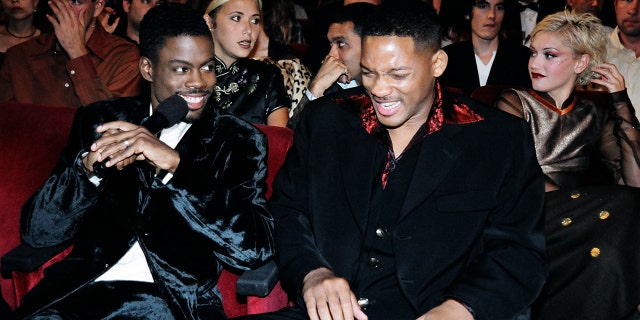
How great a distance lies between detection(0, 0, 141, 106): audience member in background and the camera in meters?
3.57

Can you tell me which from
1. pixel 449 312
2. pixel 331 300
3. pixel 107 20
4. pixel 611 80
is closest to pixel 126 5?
pixel 107 20

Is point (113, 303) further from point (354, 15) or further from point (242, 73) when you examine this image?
point (354, 15)

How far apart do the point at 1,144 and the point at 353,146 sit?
136 cm

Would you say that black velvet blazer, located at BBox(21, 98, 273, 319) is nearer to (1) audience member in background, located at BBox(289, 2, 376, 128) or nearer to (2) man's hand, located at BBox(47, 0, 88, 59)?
(2) man's hand, located at BBox(47, 0, 88, 59)

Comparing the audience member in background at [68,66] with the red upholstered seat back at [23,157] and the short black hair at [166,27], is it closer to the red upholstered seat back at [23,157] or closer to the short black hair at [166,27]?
the red upholstered seat back at [23,157]

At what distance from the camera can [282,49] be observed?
4387 millimetres

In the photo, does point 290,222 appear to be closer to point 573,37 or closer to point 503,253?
point 503,253

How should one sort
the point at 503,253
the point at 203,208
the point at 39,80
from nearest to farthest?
the point at 503,253
the point at 203,208
the point at 39,80

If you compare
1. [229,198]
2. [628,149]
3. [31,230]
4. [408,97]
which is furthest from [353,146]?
[628,149]

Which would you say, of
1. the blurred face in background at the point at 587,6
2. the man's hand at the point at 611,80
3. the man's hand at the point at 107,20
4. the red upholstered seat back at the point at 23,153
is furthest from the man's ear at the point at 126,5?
the blurred face in background at the point at 587,6

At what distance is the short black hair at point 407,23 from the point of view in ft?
7.36

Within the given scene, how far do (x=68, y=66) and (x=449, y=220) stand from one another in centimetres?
209

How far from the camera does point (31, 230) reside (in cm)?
243

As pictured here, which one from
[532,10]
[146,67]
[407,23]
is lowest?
[532,10]
